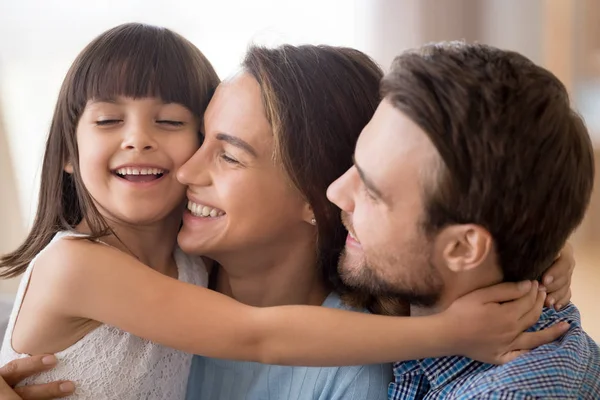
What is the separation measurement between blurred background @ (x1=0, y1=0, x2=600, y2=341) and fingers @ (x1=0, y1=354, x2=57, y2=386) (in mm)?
671

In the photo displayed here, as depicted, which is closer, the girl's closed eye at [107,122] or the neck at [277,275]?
the girl's closed eye at [107,122]

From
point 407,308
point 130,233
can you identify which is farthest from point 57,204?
point 407,308

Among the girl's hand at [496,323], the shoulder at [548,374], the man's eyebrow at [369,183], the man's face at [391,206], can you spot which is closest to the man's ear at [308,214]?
the man's face at [391,206]

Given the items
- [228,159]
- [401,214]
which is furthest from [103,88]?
[401,214]

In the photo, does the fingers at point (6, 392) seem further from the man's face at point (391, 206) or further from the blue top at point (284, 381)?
the man's face at point (391, 206)

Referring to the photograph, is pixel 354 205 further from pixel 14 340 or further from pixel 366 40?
pixel 366 40

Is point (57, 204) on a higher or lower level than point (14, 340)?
higher

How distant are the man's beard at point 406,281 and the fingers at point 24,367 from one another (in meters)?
0.58

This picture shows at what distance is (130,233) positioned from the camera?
157 cm

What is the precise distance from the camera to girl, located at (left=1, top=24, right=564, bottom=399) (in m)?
1.29

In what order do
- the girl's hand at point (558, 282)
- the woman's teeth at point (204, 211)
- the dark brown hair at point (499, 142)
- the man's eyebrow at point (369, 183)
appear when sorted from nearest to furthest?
the dark brown hair at point (499, 142) < the man's eyebrow at point (369, 183) < the girl's hand at point (558, 282) < the woman's teeth at point (204, 211)

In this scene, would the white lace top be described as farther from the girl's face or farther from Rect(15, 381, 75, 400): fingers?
the girl's face

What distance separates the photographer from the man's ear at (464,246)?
3.93 feet

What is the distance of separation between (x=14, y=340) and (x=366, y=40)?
4.59 ft
